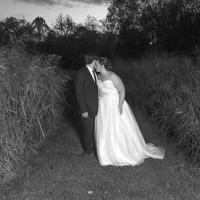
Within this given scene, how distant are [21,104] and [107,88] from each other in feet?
4.38

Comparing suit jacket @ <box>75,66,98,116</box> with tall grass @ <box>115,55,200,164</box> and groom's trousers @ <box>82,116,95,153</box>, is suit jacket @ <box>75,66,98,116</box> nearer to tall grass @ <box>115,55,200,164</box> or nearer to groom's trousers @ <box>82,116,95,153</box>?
groom's trousers @ <box>82,116,95,153</box>

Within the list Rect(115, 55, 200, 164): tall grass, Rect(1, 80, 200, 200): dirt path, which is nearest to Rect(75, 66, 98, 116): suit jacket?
Rect(1, 80, 200, 200): dirt path

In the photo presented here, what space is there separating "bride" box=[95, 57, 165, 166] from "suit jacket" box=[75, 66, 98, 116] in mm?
129

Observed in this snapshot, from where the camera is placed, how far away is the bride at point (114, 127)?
6.18 m

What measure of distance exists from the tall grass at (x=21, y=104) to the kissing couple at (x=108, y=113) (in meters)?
0.97

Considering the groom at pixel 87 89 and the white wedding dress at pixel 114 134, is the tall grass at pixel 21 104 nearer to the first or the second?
the groom at pixel 87 89

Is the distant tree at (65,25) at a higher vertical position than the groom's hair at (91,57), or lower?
lower

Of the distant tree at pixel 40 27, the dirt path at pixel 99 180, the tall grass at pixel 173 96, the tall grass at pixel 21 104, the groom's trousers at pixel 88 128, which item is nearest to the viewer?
the dirt path at pixel 99 180

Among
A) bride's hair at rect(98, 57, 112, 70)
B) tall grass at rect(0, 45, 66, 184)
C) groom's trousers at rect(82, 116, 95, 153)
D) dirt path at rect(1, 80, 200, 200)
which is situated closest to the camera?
dirt path at rect(1, 80, 200, 200)

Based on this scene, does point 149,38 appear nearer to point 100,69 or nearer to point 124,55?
point 124,55

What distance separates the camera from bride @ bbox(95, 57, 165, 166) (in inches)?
243

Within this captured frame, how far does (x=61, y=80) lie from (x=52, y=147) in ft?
7.29

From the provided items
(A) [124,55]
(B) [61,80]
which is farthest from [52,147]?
(A) [124,55]

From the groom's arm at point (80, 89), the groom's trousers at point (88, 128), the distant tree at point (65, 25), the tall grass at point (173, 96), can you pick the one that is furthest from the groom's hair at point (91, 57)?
the distant tree at point (65, 25)
